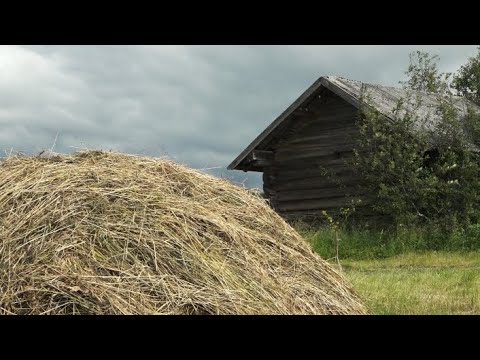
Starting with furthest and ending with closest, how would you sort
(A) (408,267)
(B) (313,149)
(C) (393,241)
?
(B) (313,149) → (C) (393,241) → (A) (408,267)

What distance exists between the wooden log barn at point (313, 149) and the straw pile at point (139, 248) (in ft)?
36.3

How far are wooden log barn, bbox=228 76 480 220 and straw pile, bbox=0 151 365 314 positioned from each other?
11073 mm

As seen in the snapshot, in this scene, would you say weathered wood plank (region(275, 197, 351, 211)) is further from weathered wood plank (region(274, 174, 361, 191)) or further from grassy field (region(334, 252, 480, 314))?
grassy field (region(334, 252, 480, 314))

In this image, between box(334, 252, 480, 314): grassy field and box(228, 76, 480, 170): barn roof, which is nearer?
box(334, 252, 480, 314): grassy field

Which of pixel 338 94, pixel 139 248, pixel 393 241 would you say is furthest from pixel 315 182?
pixel 139 248

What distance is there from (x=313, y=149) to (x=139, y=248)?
538 inches

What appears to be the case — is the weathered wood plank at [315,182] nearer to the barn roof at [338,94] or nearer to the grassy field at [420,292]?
the barn roof at [338,94]

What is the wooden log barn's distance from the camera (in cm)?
1666

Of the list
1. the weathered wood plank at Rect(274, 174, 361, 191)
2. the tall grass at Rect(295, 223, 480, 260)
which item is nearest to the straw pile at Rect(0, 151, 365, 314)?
the tall grass at Rect(295, 223, 480, 260)

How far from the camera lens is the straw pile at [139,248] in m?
3.90

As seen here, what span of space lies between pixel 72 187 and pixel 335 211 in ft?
41.5

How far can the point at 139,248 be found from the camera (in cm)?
418

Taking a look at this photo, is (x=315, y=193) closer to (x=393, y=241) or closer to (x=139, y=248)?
(x=393, y=241)
